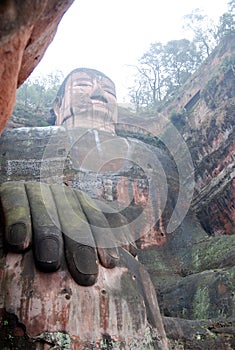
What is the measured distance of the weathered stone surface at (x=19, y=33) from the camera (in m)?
2.05

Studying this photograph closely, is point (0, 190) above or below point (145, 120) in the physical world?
below

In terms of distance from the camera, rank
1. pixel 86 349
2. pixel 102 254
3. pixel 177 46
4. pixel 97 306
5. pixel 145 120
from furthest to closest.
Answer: pixel 177 46 → pixel 145 120 → pixel 102 254 → pixel 97 306 → pixel 86 349

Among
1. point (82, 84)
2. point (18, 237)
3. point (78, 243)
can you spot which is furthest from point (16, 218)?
point (82, 84)

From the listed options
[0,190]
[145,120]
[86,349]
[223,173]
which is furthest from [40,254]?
[145,120]

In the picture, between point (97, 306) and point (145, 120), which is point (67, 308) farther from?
point (145, 120)

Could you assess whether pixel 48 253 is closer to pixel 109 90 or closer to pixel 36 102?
pixel 109 90

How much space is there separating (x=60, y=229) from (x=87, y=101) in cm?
1899

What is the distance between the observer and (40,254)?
358 cm

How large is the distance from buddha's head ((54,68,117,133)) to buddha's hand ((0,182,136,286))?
16968 mm

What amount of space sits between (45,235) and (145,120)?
21.8 metres

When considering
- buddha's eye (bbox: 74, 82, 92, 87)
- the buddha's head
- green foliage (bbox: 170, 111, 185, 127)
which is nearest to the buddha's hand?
green foliage (bbox: 170, 111, 185, 127)

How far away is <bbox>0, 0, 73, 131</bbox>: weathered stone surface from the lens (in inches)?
80.6

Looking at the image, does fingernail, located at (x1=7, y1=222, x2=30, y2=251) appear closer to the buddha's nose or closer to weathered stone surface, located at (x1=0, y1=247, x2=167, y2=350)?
weathered stone surface, located at (x1=0, y1=247, x2=167, y2=350)

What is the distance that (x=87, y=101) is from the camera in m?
22.3
